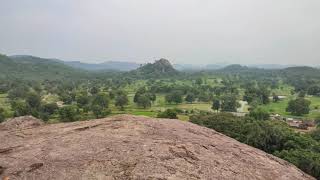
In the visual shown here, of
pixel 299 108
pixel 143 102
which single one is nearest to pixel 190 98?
pixel 143 102

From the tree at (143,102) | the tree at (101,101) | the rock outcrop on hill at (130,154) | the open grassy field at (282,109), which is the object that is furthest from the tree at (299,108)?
the rock outcrop on hill at (130,154)

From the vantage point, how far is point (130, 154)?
15852mm

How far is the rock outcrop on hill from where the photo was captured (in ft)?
48.8

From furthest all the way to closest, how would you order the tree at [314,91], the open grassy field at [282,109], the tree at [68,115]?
the tree at [314,91], the open grassy field at [282,109], the tree at [68,115]

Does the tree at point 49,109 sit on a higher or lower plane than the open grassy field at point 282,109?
higher

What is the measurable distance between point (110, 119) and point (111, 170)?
6.49 meters

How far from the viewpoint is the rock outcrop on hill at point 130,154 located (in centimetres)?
1487

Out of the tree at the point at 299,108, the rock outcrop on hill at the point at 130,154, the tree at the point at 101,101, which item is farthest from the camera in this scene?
the tree at the point at 299,108

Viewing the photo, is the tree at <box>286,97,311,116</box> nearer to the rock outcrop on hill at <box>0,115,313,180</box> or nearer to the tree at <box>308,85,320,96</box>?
the tree at <box>308,85,320,96</box>

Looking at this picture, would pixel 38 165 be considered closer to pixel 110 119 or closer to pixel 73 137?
pixel 73 137

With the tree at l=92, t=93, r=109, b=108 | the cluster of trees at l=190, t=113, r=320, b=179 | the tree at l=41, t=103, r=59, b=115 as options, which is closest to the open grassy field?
Result: the tree at l=92, t=93, r=109, b=108

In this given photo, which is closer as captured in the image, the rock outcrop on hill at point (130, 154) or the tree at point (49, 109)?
the rock outcrop on hill at point (130, 154)

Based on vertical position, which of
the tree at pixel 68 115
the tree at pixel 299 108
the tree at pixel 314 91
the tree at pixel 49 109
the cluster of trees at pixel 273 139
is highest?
the cluster of trees at pixel 273 139

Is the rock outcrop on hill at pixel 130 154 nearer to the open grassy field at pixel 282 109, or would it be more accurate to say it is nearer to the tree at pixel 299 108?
the open grassy field at pixel 282 109
